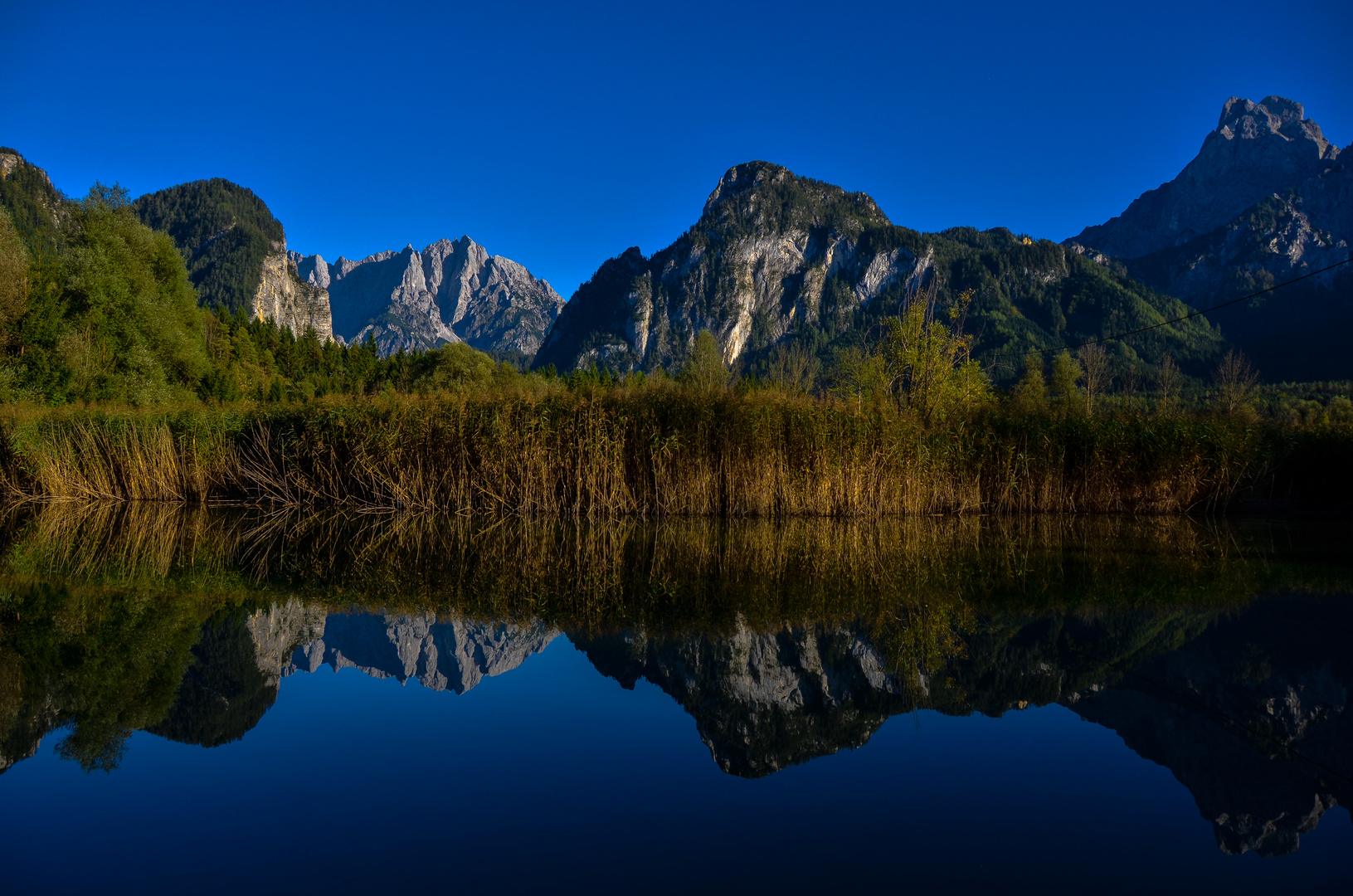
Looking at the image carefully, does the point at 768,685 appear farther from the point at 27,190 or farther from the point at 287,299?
the point at 287,299

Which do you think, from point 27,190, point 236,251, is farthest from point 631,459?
point 236,251

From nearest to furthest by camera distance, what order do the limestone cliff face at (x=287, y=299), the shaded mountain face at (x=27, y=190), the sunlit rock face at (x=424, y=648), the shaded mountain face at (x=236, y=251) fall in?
the sunlit rock face at (x=424, y=648)
the shaded mountain face at (x=27, y=190)
the shaded mountain face at (x=236, y=251)
the limestone cliff face at (x=287, y=299)

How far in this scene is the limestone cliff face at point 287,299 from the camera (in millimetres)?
145750

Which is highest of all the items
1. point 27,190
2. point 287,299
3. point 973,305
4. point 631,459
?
point 27,190

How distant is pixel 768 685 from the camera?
508 centimetres

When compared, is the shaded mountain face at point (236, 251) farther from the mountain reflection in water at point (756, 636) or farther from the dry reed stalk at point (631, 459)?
the mountain reflection in water at point (756, 636)

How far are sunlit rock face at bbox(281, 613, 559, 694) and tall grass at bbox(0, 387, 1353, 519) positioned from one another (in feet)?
24.8

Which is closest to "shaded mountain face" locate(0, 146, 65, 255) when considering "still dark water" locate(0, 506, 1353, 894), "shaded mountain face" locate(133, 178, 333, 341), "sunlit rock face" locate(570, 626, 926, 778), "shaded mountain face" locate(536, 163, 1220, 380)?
"shaded mountain face" locate(133, 178, 333, 341)

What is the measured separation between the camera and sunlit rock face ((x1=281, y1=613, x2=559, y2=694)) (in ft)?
18.0

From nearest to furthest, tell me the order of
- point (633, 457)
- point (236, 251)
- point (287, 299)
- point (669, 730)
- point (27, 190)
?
1. point (669, 730)
2. point (633, 457)
3. point (27, 190)
4. point (236, 251)
5. point (287, 299)

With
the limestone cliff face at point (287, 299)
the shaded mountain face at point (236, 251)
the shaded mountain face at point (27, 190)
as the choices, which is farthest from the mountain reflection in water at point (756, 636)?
the shaded mountain face at point (236, 251)

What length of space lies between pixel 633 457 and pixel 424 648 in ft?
28.1

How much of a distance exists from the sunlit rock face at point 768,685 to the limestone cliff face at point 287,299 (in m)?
151

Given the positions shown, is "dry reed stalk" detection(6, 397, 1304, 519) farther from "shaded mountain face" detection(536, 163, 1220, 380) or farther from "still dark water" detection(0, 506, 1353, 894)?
"shaded mountain face" detection(536, 163, 1220, 380)
